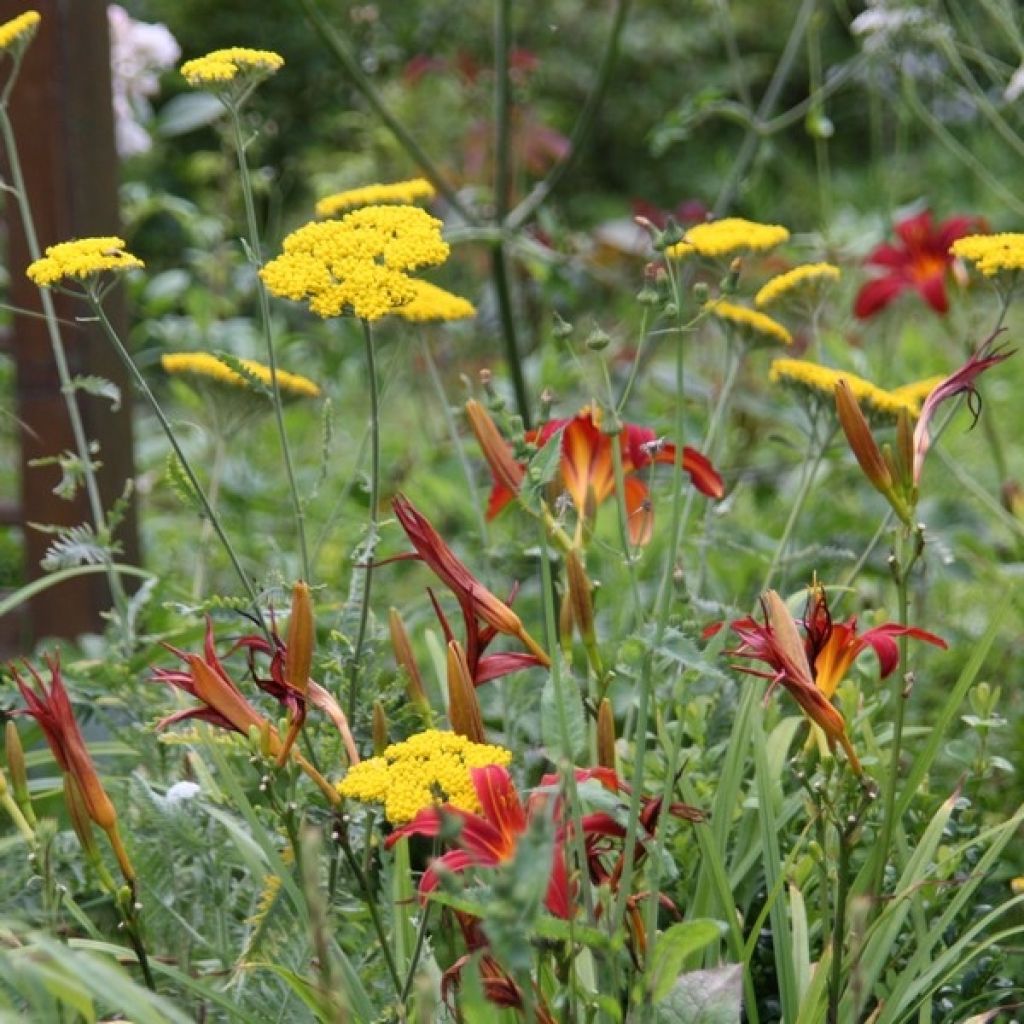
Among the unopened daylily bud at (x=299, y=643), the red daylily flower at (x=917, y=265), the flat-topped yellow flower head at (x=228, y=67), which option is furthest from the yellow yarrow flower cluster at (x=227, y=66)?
the red daylily flower at (x=917, y=265)

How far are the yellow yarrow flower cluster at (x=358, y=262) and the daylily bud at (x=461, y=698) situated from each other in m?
0.20

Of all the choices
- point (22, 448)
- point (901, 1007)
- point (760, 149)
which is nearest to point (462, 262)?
point (760, 149)

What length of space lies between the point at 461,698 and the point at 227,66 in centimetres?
46

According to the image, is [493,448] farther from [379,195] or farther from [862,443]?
[379,195]

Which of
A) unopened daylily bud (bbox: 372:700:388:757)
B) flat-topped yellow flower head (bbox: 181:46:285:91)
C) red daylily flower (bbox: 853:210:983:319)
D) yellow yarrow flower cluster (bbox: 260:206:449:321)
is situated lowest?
red daylily flower (bbox: 853:210:983:319)

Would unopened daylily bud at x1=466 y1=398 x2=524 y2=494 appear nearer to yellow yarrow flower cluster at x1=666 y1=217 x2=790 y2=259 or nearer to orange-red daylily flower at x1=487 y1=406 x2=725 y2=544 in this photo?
orange-red daylily flower at x1=487 y1=406 x2=725 y2=544

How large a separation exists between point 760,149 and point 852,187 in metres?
5.35

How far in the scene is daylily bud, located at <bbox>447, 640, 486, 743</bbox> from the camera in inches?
36.6

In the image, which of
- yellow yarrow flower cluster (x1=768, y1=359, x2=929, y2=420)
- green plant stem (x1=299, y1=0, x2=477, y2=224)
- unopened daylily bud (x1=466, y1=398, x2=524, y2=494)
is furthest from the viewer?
green plant stem (x1=299, y1=0, x2=477, y2=224)

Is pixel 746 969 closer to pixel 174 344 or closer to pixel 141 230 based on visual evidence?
pixel 174 344

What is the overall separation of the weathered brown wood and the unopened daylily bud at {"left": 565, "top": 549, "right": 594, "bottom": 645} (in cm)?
120

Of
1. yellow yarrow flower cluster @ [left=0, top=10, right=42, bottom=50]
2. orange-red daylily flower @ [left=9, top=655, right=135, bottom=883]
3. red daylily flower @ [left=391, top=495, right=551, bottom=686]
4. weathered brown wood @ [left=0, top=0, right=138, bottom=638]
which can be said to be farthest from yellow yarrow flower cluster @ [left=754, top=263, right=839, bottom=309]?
weathered brown wood @ [left=0, top=0, right=138, bottom=638]

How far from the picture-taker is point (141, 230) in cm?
521

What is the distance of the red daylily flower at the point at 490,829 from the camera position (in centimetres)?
81
